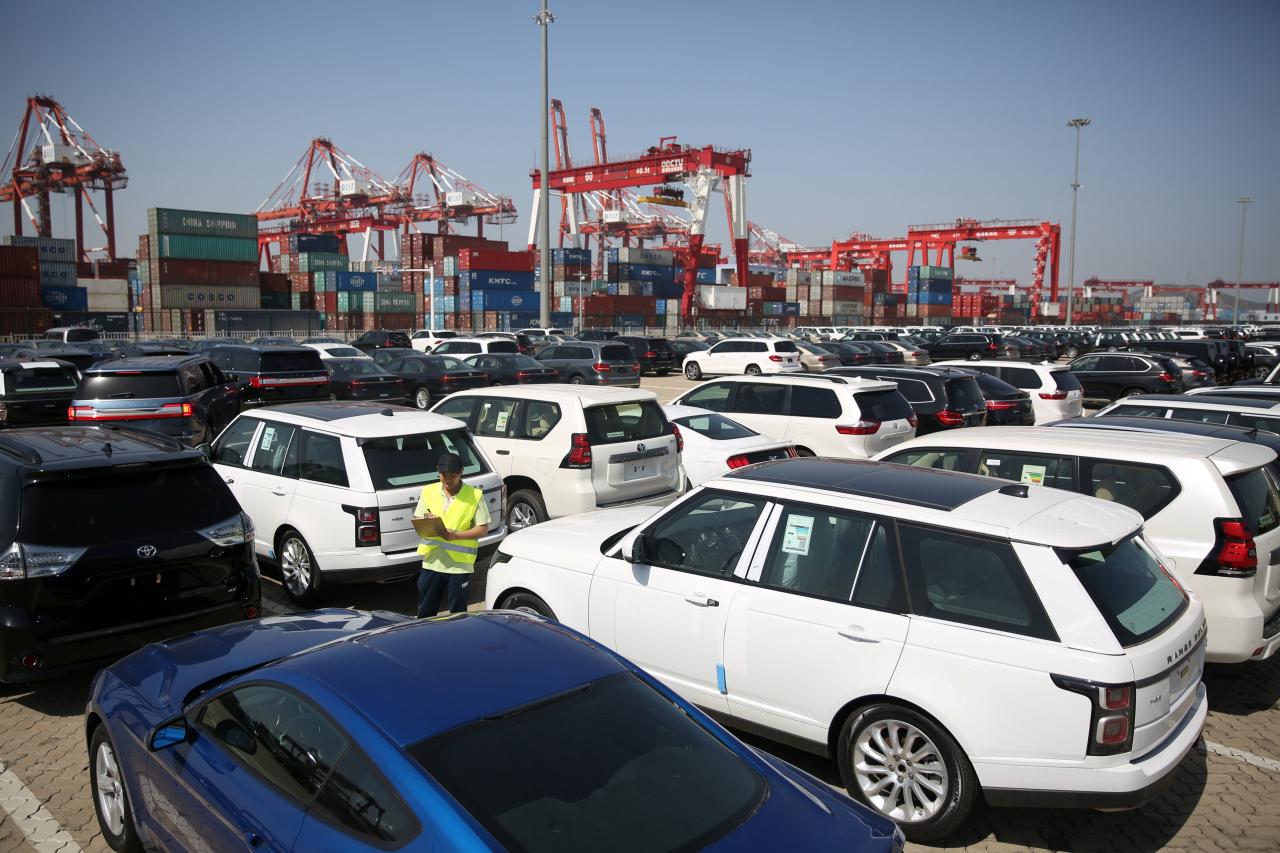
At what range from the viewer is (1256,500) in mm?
5859

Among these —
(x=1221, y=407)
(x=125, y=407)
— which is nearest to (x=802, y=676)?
(x=1221, y=407)

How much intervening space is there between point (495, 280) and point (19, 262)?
31.5m

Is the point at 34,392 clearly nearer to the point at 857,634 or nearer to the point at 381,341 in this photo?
the point at 857,634

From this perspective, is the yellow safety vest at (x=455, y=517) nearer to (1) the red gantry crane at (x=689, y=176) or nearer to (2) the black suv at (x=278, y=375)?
(2) the black suv at (x=278, y=375)

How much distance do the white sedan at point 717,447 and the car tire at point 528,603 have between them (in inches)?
190

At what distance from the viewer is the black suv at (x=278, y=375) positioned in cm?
1656

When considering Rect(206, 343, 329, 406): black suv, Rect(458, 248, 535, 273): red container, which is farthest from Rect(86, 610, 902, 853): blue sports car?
Rect(458, 248, 535, 273): red container

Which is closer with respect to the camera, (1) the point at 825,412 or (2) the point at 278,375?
(1) the point at 825,412

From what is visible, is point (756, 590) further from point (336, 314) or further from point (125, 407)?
point (336, 314)

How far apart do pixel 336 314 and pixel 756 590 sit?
6780cm

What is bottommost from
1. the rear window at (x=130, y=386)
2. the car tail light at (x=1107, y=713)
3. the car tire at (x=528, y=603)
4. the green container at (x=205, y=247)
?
the car tire at (x=528, y=603)

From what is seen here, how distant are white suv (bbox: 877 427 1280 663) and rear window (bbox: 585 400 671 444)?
3.70m

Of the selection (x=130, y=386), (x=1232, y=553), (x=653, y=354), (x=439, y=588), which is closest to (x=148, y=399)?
(x=130, y=386)

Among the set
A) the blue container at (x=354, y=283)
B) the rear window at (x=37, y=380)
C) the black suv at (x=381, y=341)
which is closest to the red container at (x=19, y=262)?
the blue container at (x=354, y=283)
